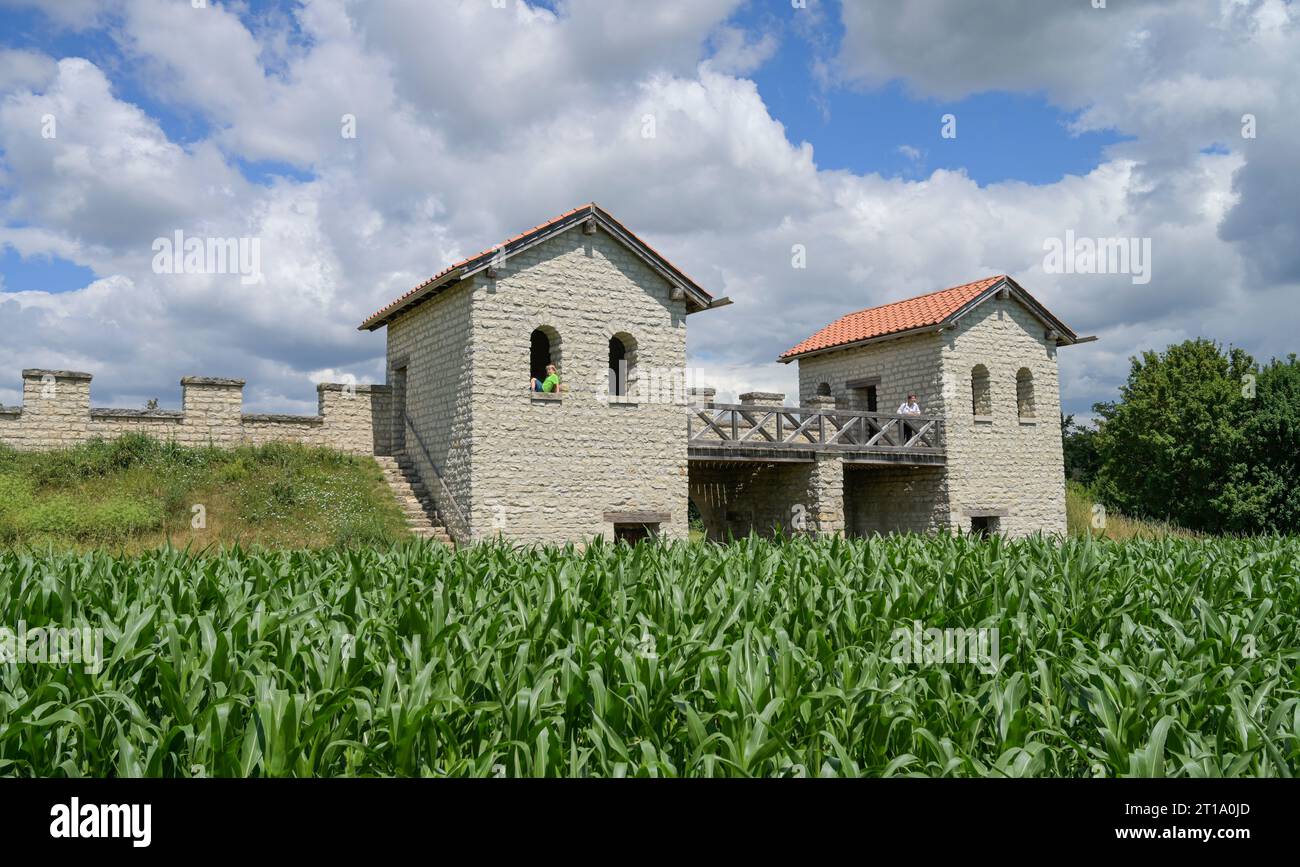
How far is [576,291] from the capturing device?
16.7 meters

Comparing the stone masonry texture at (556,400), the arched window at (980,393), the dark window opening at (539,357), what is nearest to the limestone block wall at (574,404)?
the stone masonry texture at (556,400)

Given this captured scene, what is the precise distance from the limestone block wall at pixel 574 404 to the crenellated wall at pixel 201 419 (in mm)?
4381

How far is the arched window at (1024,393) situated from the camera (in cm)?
2288

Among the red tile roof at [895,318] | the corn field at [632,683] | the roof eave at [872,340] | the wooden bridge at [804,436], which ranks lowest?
the corn field at [632,683]

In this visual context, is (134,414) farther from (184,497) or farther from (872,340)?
(872,340)

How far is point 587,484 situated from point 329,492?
4.79m

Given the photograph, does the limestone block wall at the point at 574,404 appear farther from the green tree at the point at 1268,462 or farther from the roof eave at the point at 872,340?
the green tree at the point at 1268,462

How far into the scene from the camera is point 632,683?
11.4ft

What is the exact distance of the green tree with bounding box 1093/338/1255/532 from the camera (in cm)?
3100

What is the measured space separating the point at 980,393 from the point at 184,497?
58.5 feet

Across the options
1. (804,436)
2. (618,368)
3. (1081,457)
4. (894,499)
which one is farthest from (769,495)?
(1081,457)

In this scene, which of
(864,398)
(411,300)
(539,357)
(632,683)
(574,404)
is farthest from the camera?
(864,398)
